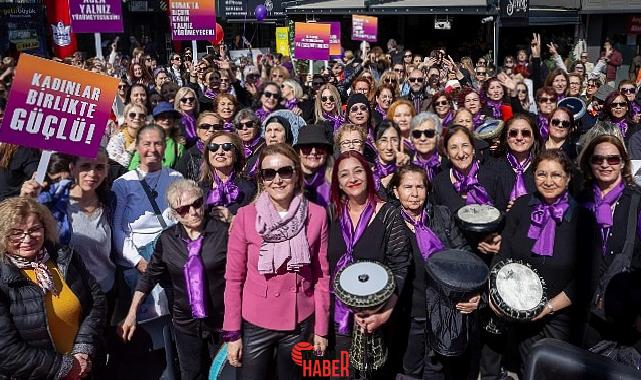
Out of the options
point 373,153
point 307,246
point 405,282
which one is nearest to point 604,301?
point 405,282

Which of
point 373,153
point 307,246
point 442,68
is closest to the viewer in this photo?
point 307,246

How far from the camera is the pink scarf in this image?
Result: 10.4 feet

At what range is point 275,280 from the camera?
10.6 ft

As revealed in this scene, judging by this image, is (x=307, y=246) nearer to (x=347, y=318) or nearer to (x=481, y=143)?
(x=347, y=318)

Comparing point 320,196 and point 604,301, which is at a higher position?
point 320,196

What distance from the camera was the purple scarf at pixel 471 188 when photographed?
168 inches

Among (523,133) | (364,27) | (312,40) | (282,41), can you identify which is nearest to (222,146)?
(523,133)

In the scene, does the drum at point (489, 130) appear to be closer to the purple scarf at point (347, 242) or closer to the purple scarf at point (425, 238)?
the purple scarf at point (425, 238)

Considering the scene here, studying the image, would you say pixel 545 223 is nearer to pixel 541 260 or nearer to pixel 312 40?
pixel 541 260

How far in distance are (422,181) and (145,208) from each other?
1.87 meters

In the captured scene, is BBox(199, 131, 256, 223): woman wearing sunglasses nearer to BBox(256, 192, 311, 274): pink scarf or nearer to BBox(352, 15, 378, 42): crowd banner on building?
BBox(256, 192, 311, 274): pink scarf

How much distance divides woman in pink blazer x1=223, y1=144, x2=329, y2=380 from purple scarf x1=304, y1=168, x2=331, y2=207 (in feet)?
2.27

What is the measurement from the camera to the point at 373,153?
16.3 feet

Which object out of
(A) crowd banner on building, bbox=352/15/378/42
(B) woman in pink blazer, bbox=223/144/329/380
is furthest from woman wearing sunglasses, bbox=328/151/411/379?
(A) crowd banner on building, bbox=352/15/378/42
